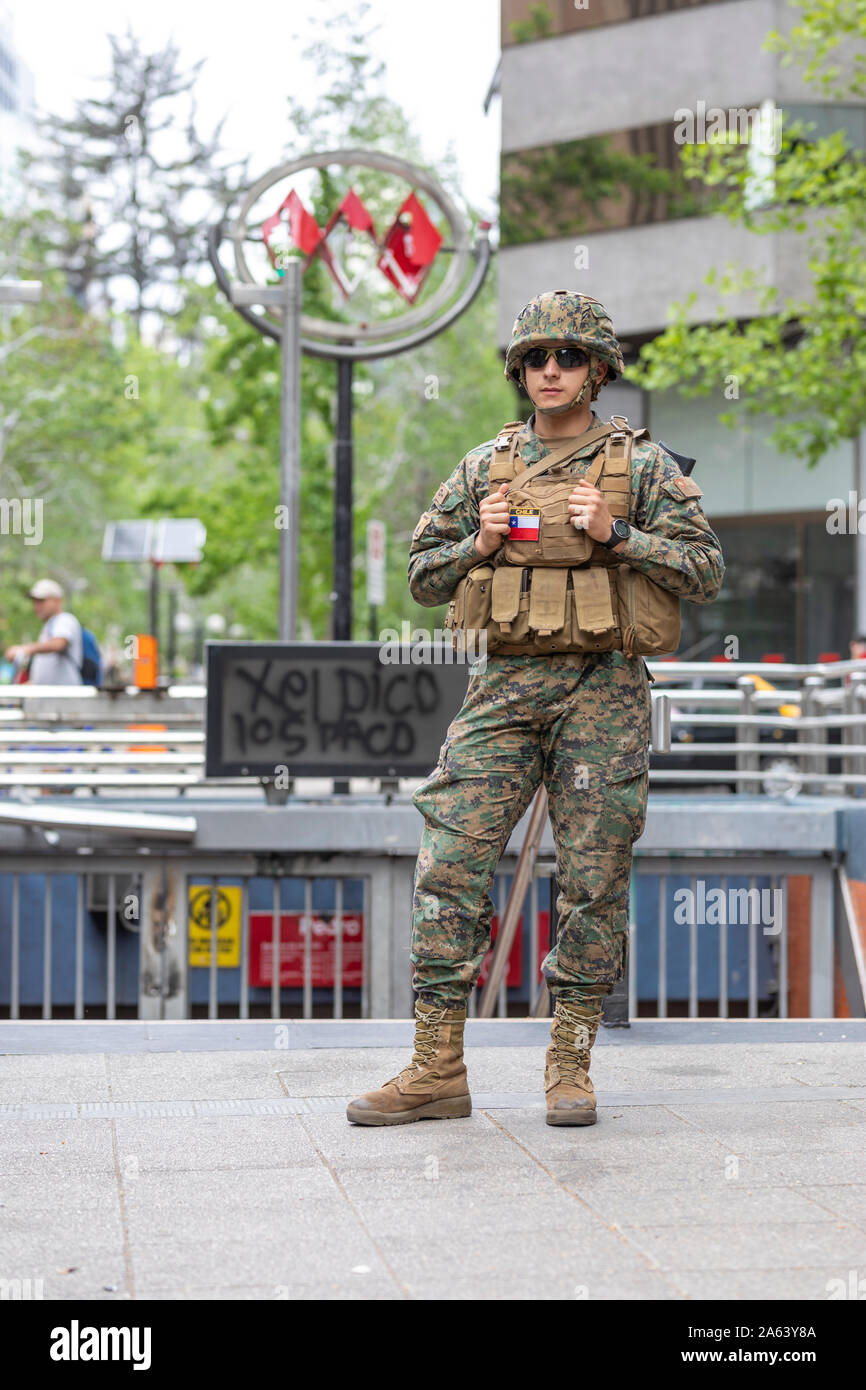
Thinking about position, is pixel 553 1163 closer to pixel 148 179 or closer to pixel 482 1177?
pixel 482 1177

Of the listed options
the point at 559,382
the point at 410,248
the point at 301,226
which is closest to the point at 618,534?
the point at 559,382

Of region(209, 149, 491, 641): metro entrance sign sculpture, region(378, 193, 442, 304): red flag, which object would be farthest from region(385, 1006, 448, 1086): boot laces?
region(378, 193, 442, 304): red flag

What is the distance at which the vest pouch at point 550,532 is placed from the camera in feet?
14.6

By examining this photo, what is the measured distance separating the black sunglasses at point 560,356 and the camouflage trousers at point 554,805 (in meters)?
0.76

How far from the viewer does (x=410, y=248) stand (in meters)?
12.7

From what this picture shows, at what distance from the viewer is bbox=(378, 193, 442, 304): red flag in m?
12.6

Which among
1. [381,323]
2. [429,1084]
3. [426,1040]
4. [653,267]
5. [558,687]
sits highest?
[653,267]

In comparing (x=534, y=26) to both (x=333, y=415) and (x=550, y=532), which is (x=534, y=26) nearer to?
(x=333, y=415)

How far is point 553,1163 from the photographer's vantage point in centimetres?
402

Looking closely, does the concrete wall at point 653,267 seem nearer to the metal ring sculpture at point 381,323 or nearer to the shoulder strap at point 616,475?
the metal ring sculpture at point 381,323

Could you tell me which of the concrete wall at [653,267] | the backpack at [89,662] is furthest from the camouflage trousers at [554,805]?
the concrete wall at [653,267]

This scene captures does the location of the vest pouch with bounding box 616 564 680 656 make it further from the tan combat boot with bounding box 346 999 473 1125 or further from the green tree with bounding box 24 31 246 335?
the green tree with bounding box 24 31 246 335

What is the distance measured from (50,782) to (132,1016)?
4.64 feet

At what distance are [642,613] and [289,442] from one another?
22.4ft
